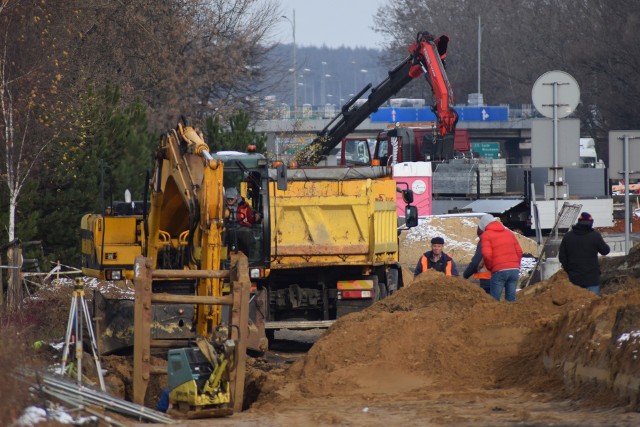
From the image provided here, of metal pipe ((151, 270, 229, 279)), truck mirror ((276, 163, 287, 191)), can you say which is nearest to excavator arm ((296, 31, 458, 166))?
truck mirror ((276, 163, 287, 191))

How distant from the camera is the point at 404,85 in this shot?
37562 millimetres

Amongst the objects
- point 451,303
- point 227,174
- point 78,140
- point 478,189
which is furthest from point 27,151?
point 478,189

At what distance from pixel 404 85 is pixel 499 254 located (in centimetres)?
2096

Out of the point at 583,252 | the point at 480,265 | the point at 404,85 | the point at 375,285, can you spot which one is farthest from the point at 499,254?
the point at 404,85

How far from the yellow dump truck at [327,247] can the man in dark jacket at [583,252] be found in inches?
101

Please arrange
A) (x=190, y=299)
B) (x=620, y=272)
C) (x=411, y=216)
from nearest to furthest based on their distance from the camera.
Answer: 1. (x=190, y=299)
2. (x=411, y=216)
3. (x=620, y=272)

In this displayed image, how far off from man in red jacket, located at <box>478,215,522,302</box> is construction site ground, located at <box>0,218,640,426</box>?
55.3 inches

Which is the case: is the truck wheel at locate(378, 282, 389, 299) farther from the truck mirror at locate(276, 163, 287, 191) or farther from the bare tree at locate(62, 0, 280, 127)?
the bare tree at locate(62, 0, 280, 127)

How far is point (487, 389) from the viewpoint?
11.9 m

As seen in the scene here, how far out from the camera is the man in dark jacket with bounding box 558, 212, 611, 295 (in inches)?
641

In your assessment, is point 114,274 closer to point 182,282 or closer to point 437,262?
point 182,282

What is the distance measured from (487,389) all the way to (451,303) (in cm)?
385

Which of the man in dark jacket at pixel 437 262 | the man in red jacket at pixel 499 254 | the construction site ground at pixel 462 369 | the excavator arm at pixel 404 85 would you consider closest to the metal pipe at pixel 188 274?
the construction site ground at pixel 462 369

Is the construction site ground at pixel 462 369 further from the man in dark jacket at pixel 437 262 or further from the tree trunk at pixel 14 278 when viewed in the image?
the tree trunk at pixel 14 278
